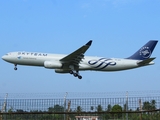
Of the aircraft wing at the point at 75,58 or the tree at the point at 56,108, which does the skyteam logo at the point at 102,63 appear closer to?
the aircraft wing at the point at 75,58

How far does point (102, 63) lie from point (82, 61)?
312 cm

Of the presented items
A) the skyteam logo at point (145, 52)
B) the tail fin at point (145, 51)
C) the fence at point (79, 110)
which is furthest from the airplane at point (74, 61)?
the fence at point (79, 110)

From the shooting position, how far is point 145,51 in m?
48.3

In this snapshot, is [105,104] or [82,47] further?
[82,47]

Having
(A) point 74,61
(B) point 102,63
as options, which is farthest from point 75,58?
(B) point 102,63

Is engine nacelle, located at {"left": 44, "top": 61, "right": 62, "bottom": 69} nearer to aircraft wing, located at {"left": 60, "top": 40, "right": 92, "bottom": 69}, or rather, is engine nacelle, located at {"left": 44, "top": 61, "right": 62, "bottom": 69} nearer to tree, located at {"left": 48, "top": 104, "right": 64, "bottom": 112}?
aircraft wing, located at {"left": 60, "top": 40, "right": 92, "bottom": 69}

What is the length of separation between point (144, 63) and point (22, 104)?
99.8 ft

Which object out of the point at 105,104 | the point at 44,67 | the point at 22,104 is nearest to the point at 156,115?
the point at 105,104

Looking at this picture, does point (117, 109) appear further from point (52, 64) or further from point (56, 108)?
point (52, 64)

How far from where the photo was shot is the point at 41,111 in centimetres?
1596

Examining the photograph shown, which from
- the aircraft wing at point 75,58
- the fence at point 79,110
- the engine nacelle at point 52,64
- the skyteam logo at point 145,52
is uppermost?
the skyteam logo at point 145,52

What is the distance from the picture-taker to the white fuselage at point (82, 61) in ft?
139

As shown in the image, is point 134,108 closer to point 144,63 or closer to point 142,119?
point 142,119

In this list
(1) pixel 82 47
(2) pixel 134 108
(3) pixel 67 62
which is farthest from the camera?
(3) pixel 67 62
